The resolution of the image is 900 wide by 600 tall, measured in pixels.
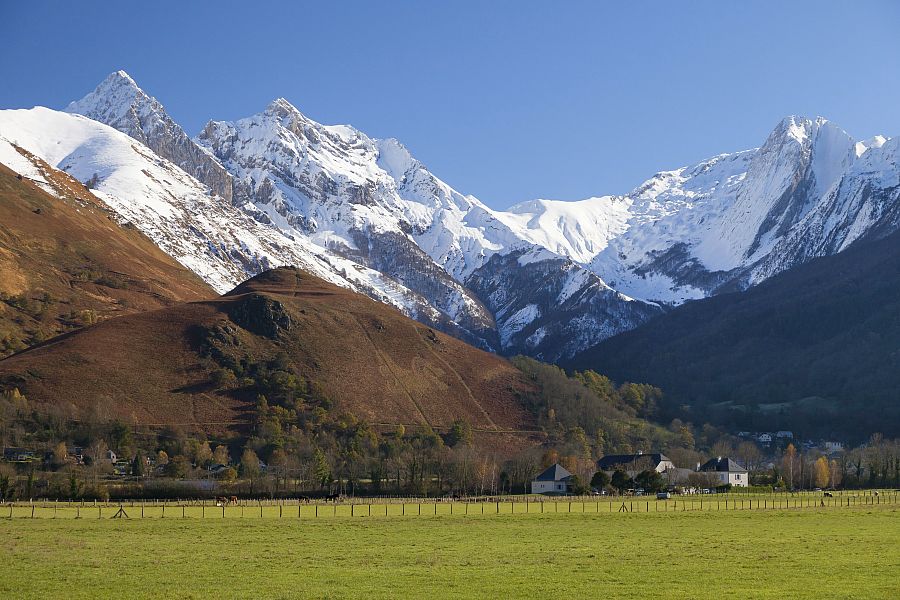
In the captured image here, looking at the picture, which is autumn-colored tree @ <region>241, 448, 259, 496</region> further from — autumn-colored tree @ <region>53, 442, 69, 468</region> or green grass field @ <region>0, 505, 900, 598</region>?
green grass field @ <region>0, 505, 900, 598</region>

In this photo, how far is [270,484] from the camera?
162 m

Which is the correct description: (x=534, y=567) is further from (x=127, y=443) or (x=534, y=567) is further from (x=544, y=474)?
(x=127, y=443)

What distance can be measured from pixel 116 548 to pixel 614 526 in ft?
115

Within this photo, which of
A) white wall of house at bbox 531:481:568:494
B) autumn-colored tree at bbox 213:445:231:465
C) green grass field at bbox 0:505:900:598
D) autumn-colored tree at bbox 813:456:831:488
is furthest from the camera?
autumn-colored tree at bbox 213:445:231:465

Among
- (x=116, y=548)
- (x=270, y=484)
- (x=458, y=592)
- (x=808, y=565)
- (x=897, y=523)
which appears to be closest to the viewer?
(x=458, y=592)

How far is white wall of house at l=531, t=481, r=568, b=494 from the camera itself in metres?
171

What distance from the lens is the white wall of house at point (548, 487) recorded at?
17062cm

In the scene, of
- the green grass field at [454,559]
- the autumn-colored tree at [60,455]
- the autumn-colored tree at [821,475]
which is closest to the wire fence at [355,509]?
the green grass field at [454,559]

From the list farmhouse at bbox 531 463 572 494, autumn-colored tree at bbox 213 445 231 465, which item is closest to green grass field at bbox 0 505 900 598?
farmhouse at bbox 531 463 572 494

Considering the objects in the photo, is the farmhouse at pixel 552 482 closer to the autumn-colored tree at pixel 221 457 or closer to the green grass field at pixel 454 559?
the autumn-colored tree at pixel 221 457

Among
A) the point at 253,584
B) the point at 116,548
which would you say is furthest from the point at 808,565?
the point at 116,548

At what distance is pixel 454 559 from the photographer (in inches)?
2189

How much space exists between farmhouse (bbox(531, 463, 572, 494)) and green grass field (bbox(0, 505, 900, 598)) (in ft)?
286

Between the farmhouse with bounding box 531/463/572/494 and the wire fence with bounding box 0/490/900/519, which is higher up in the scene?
the farmhouse with bounding box 531/463/572/494
